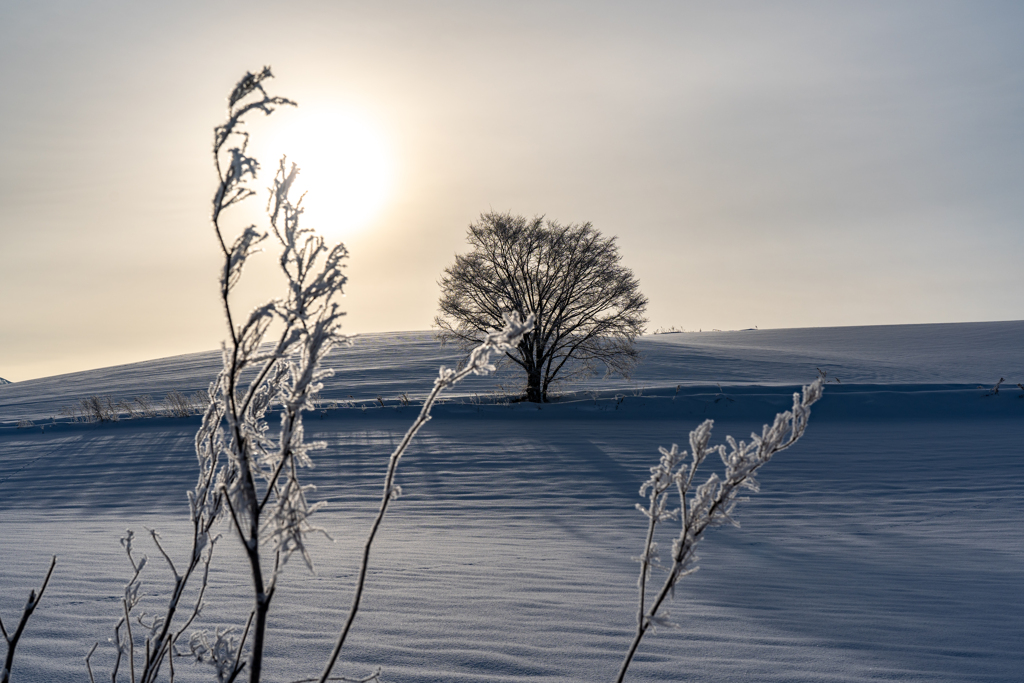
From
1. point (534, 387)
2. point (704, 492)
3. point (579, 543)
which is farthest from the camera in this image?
point (534, 387)

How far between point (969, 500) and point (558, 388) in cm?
1470

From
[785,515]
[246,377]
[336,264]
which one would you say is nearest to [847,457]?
[785,515]

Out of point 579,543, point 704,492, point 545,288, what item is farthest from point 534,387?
point 704,492

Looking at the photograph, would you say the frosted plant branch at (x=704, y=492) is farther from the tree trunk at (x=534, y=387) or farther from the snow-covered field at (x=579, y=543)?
the tree trunk at (x=534, y=387)

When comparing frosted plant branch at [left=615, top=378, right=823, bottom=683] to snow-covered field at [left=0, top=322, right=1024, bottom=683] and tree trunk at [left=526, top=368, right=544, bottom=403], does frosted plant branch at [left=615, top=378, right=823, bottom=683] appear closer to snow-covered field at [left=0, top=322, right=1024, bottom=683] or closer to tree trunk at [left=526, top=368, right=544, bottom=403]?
snow-covered field at [left=0, top=322, right=1024, bottom=683]

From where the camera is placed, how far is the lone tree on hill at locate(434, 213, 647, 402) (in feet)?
59.1

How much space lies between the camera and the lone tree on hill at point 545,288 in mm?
18016

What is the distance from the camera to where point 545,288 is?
710 inches

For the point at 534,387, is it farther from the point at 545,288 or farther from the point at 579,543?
the point at 579,543

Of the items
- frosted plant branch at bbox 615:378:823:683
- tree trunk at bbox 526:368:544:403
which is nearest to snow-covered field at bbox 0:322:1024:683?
tree trunk at bbox 526:368:544:403

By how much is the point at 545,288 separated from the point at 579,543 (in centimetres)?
1234

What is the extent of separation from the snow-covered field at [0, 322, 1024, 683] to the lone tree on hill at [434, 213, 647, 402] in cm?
204

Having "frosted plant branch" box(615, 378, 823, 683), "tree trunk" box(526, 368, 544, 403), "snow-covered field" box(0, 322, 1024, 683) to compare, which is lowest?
"snow-covered field" box(0, 322, 1024, 683)

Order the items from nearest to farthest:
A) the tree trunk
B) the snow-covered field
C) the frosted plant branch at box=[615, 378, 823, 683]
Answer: the frosted plant branch at box=[615, 378, 823, 683]
the snow-covered field
the tree trunk
